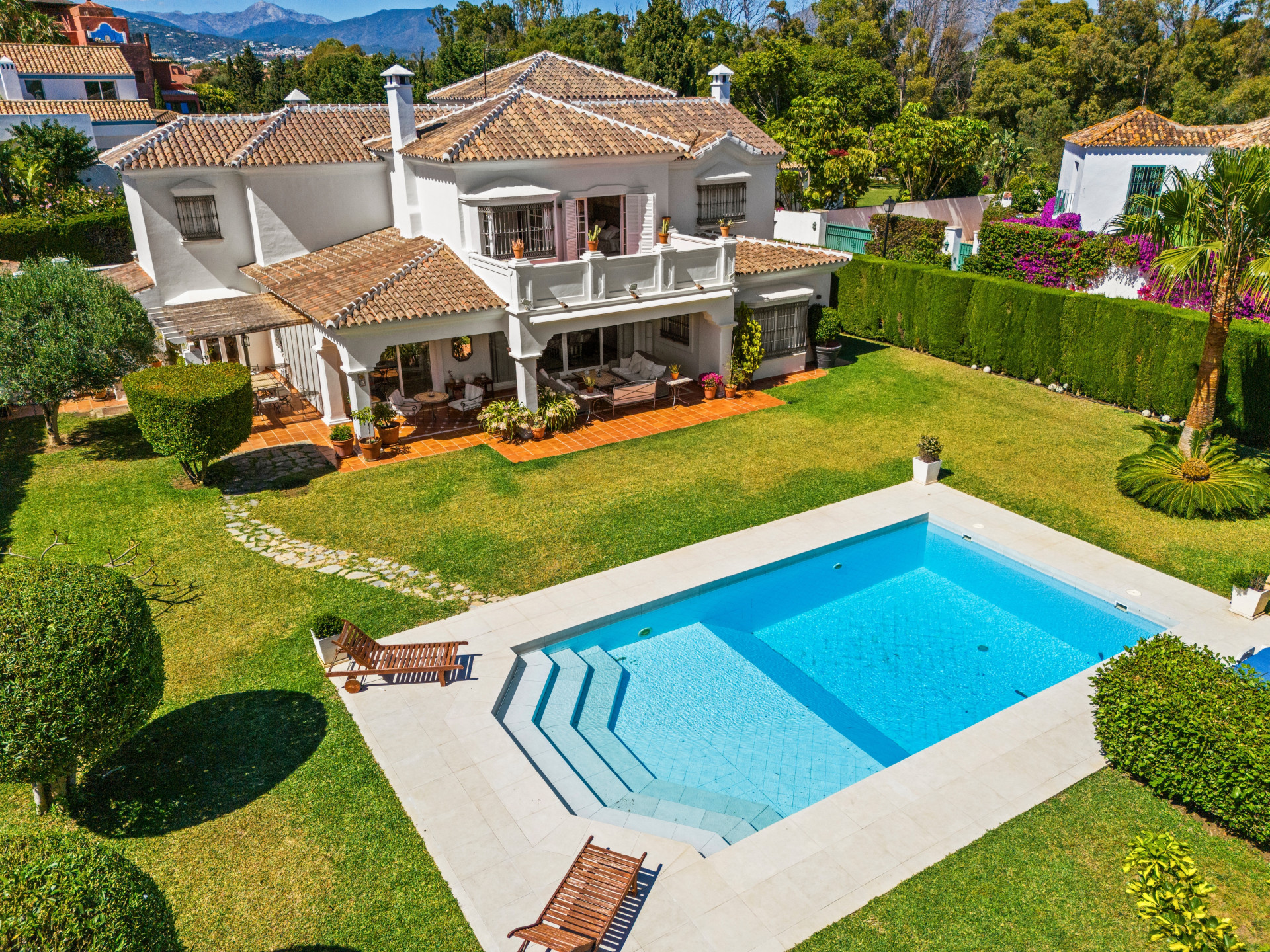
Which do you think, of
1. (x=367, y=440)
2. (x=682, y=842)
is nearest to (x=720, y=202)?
(x=367, y=440)

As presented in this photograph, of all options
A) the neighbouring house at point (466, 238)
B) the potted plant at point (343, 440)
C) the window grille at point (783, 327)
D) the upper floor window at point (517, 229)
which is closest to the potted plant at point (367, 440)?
the potted plant at point (343, 440)

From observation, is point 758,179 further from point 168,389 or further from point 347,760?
point 347,760

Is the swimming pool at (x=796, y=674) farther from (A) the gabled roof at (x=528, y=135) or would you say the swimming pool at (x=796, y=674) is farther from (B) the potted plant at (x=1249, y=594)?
(A) the gabled roof at (x=528, y=135)

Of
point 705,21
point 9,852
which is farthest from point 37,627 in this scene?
point 705,21

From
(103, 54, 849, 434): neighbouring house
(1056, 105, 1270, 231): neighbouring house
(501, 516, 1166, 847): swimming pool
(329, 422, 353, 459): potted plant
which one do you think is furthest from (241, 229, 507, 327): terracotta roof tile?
(1056, 105, 1270, 231): neighbouring house

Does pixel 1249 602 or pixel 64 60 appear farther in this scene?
pixel 64 60

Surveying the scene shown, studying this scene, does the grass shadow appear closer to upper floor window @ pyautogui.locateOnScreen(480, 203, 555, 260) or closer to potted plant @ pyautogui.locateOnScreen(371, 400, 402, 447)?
potted plant @ pyautogui.locateOnScreen(371, 400, 402, 447)

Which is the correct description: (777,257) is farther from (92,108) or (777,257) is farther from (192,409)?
(92,108)
